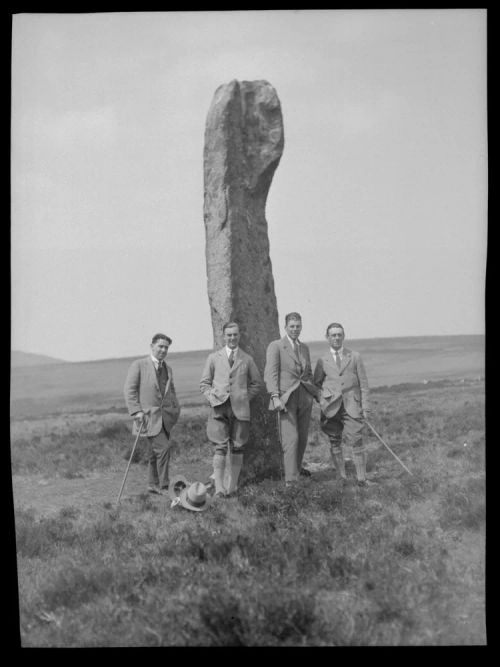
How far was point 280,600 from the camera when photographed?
6.68m

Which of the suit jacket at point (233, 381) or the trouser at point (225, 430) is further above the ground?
the suit jacket at point (233, 381)

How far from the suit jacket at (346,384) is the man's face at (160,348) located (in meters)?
2.11

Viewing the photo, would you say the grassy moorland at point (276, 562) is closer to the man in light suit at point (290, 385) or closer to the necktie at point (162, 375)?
the man in light suit at point (290, 385)

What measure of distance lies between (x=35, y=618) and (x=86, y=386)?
571cm

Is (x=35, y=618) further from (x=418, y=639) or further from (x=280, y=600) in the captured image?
(x=418, y=639)

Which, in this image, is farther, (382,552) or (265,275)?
(265,275)

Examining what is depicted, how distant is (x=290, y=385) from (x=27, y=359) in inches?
131

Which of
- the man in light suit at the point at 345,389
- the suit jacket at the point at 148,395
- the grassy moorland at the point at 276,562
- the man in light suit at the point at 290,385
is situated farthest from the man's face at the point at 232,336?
the grassy moorland at the point at 276,562

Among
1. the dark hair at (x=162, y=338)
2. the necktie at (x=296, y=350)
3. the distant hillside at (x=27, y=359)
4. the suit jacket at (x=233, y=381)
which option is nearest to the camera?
the distant hillside at (x=27, y=359)

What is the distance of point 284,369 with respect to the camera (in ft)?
32.3

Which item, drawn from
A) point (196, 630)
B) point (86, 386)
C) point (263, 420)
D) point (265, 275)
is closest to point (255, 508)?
point (263, 420)

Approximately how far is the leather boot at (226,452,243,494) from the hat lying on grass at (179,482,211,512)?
691 millimetres

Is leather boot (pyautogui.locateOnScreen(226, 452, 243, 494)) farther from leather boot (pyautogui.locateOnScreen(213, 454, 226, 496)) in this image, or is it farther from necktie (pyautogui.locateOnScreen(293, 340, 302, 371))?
necktie (pyautogui.locateOnScreen(293, 340, 302, 371))

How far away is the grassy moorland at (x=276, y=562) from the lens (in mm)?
6598
